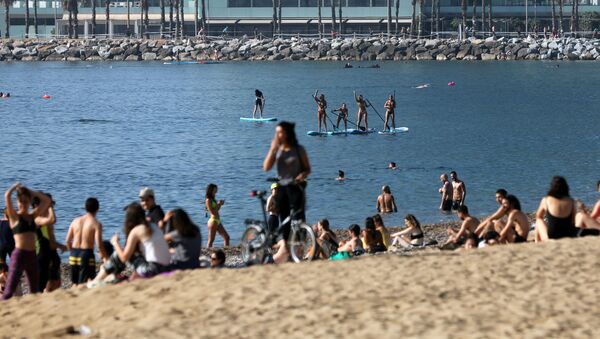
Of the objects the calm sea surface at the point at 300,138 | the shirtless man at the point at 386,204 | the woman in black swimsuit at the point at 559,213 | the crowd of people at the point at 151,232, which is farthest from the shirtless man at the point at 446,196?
the woman in black swimsuit at the point at 559,213

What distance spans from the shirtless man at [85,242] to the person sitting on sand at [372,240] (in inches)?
238

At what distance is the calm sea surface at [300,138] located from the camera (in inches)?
1515

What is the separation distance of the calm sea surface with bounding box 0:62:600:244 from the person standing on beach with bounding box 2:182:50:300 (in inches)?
513

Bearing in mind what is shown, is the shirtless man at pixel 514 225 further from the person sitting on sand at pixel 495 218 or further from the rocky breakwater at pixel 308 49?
the rocky breakwater at pixel 308 49

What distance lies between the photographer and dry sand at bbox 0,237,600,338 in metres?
12.5

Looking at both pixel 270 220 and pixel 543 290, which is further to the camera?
pixel 270 220

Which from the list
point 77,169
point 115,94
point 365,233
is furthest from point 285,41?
point 365,233

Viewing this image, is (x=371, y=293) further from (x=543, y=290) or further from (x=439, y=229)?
(x=439, y=229)

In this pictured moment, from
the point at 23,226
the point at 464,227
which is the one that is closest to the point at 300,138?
the point at 464,227

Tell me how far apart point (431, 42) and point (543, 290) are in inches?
5585

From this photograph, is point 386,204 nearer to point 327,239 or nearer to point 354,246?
point 354,246

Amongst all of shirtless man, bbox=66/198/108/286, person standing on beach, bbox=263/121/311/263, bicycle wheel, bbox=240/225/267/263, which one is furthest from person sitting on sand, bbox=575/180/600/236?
shirtless man, bbox=66/198/108/286

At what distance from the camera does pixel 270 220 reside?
16.4 metres

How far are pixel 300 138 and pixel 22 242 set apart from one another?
141ft
